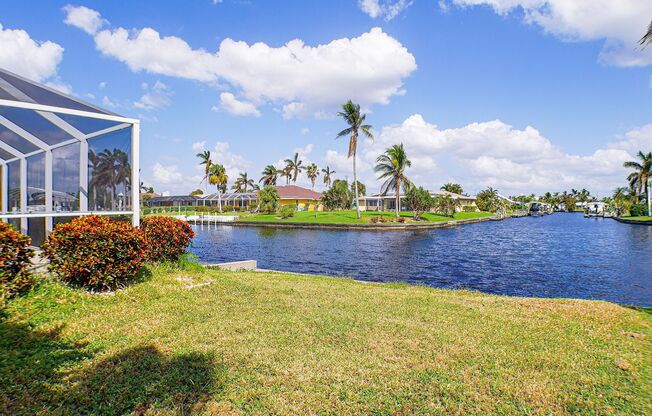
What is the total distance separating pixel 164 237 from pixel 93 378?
6.24 metres

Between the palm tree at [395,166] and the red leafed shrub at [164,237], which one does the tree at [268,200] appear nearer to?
the palm tree at [395,166]

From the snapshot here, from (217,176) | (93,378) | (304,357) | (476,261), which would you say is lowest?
(476,261)

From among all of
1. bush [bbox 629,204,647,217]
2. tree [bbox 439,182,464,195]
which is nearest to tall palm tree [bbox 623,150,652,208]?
bush [bbox 629,204,647,217]

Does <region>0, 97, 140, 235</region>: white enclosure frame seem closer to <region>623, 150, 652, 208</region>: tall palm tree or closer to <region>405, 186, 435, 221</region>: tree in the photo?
<region>405, 186, 435, 221</region>: tree

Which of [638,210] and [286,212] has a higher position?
[638,210]

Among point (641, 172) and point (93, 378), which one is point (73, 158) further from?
point (641, 172)

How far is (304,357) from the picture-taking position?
4.84 m

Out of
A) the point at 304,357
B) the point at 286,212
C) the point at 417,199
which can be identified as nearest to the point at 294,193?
the point at 286,212

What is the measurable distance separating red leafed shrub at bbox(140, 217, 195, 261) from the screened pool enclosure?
59 centimetres

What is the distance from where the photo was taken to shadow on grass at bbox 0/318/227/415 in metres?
3.57

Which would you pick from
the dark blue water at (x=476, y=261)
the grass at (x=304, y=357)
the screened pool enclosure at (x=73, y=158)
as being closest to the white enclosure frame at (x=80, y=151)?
the screened pool enclosure at (x=73, y=158)

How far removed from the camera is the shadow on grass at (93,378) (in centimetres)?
357

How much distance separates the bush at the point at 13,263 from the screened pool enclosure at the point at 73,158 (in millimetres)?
3295

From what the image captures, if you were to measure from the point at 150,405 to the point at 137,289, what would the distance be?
438 cm
